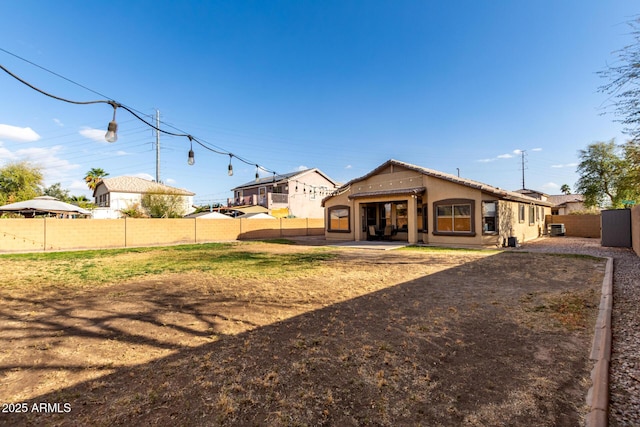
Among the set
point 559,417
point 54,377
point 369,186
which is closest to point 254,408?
point 54,377

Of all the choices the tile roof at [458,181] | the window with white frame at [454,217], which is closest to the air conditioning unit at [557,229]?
the tile roof at [458,181]

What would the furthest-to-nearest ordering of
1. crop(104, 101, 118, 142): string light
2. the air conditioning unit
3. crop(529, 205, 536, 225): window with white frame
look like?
the air conditioning unit → crop(529, 205, 536, 225): window with white frame → crop(104, 101, 118, 142): string light

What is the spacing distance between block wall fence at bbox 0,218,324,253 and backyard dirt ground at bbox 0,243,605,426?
12.5 m

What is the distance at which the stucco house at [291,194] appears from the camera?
117 ft

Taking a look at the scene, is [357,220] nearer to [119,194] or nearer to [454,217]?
[454,217]

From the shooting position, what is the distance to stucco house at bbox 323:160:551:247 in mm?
15094

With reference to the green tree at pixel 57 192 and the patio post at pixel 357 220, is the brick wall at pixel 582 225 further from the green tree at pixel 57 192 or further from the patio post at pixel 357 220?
the green tree at pixel 57 192

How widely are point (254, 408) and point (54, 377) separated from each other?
2.38m

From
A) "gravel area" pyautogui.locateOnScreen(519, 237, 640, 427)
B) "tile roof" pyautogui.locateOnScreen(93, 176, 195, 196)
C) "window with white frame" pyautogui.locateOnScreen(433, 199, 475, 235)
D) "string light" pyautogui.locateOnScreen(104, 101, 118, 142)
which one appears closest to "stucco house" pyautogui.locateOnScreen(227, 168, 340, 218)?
"tile roof" pyautogui.locateOnScreen(93, 176, 195, 196)

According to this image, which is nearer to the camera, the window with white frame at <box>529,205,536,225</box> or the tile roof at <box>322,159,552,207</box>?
the tile roof at <box>322,159,552,207</box>

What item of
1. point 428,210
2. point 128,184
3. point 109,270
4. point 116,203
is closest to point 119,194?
point 116,203

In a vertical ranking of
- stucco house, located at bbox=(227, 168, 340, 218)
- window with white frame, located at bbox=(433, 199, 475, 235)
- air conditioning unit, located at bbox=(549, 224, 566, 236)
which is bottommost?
air conditioning unit, located at bbox=(549, 224, 566, 236)

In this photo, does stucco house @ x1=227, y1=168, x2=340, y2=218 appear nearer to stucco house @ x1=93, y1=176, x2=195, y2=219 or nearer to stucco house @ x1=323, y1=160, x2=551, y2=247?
stucco house @ x1=93, y1=176, x2=195, y2=219

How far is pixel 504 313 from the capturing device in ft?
16.4
